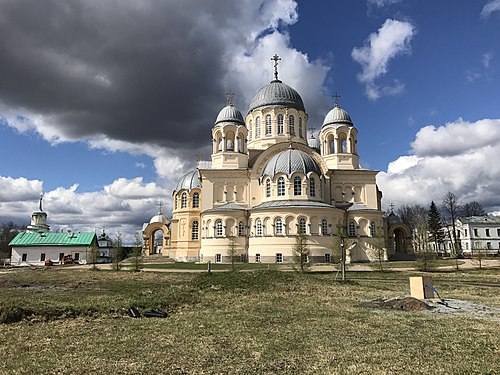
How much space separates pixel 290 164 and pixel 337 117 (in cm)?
1225

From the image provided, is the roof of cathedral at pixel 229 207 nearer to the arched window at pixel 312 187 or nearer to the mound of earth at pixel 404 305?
the arched window at pixel 312 187

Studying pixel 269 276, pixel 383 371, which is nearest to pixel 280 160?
pixel 269 276

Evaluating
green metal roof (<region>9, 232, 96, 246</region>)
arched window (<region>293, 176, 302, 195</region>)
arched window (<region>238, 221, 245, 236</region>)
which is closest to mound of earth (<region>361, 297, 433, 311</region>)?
arched window (<region>293, 176, 302, 195</region>)

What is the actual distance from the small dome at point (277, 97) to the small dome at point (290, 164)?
9.16 m

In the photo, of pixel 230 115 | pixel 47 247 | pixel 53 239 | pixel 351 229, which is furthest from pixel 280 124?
pixel 47 247

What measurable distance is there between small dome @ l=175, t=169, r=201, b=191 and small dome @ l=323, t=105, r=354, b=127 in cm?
1804

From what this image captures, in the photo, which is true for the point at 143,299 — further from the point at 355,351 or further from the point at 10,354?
the point at 355,351

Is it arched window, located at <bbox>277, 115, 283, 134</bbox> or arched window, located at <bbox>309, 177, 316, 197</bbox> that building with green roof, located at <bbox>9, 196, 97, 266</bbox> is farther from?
arched window, located at <bbox>309, 177, 316, 197</bbox>

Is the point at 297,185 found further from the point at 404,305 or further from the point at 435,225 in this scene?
the point at 435,225

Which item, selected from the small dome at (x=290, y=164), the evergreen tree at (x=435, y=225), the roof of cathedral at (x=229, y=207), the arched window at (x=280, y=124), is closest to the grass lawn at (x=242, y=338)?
the small dome at (x=290, y=164)

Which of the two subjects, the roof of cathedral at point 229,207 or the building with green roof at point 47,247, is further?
the building with green roof at point 47,247

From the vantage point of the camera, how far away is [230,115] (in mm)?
49750

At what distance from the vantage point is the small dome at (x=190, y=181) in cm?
5319

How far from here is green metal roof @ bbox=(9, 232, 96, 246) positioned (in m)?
56.6
